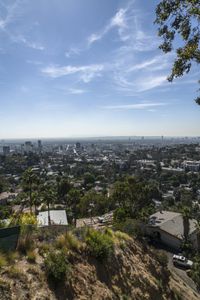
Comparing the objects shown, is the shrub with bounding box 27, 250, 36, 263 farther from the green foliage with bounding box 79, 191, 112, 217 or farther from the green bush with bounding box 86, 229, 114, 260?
the green foliage with bounding box 79, 191, 112, 217

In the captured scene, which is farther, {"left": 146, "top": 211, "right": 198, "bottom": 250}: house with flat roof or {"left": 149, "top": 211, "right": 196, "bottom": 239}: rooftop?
{"left": 149, "top": 211, "right": 196, "bottom": 239}: rooftop

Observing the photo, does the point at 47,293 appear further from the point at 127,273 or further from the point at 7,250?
the point at 127,273

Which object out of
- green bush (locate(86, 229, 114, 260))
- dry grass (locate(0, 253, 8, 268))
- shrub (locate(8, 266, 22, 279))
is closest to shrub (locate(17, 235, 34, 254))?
dry grass (locate(0, 253, 8, 268))

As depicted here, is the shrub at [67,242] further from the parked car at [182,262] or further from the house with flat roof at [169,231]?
the house with flat roof at [169,231]

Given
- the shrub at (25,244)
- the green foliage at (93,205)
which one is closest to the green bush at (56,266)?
the shrub at (25,244)

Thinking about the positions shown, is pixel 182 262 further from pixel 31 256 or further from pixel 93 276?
pixel 31 256
